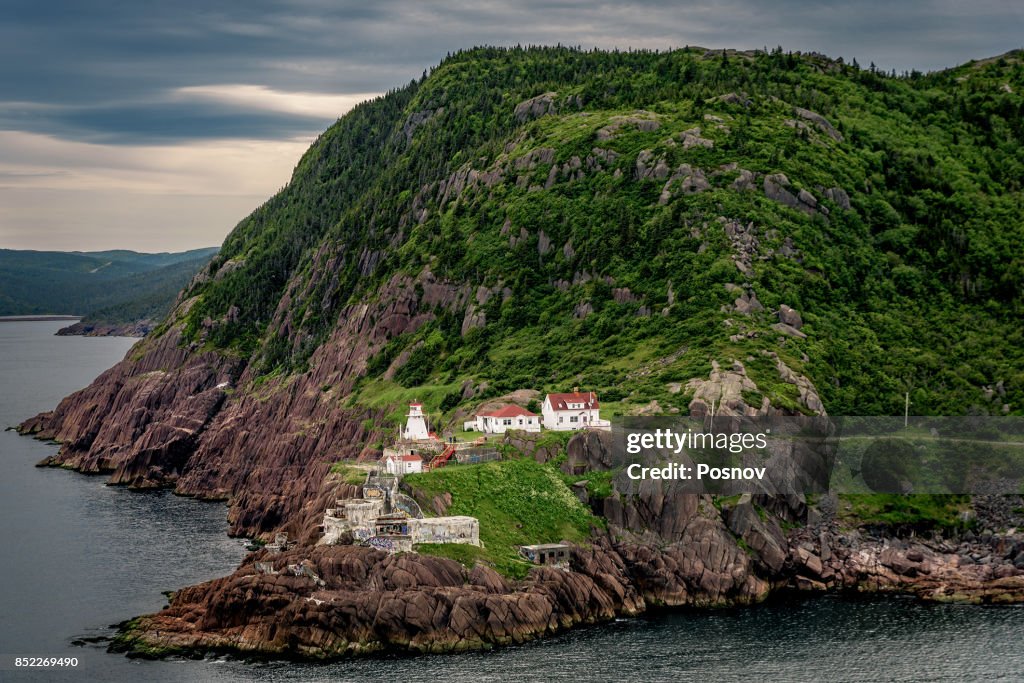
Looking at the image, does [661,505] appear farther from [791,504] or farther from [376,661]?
[376,661]

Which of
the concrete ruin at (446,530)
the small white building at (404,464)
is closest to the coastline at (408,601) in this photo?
the concrete ruin at (446,530)

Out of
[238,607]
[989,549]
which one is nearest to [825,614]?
[989,549]

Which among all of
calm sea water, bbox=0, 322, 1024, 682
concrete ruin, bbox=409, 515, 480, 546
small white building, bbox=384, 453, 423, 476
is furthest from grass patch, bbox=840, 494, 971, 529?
small white building, bbox=384, 453, 423, 476

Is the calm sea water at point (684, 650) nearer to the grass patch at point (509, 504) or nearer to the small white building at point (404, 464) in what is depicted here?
the grass patch at point (509, 504)

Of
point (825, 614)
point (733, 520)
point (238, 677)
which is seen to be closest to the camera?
point (238, 677)

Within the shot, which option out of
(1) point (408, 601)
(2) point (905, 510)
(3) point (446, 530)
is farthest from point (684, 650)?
(2) point (905, 510)

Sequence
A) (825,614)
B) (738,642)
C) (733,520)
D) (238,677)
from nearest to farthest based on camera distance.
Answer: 1. (238,677)
2. (738,642)
3. (825,614)
4. (733,520)

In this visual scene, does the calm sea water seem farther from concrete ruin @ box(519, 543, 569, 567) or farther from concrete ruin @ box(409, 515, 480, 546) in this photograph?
concrete ruin @ box(409, 515, 480, 546)
